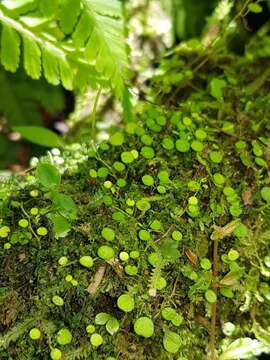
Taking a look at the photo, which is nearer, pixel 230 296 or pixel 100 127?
pixel 230 296

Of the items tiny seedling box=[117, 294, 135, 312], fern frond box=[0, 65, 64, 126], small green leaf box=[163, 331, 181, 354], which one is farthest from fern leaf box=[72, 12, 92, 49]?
fern frond box=[0, 65, 64, 126]

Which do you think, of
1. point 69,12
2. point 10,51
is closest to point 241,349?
point 69,12

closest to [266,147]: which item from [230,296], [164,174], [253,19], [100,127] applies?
[164,174]

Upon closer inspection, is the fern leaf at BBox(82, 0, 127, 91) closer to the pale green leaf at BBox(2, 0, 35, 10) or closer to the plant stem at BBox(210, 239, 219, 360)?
the pale green leaf at BBox(2, 0, 35, 10)

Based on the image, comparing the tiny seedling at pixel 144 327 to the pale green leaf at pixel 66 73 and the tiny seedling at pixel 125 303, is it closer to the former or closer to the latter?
the tiny seedling at pixel 125 303

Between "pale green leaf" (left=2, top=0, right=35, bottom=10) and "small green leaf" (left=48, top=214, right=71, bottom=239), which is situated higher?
"pale green leaf" (left=2, top=0, right=35, bottom=10)

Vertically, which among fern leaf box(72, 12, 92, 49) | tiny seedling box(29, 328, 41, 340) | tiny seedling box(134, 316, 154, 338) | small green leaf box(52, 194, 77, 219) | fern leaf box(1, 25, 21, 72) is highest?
fern leaf box(72, 12, 92, 49)

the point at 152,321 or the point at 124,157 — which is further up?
the point at 124,157

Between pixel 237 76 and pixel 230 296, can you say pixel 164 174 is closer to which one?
pixel 230 296
